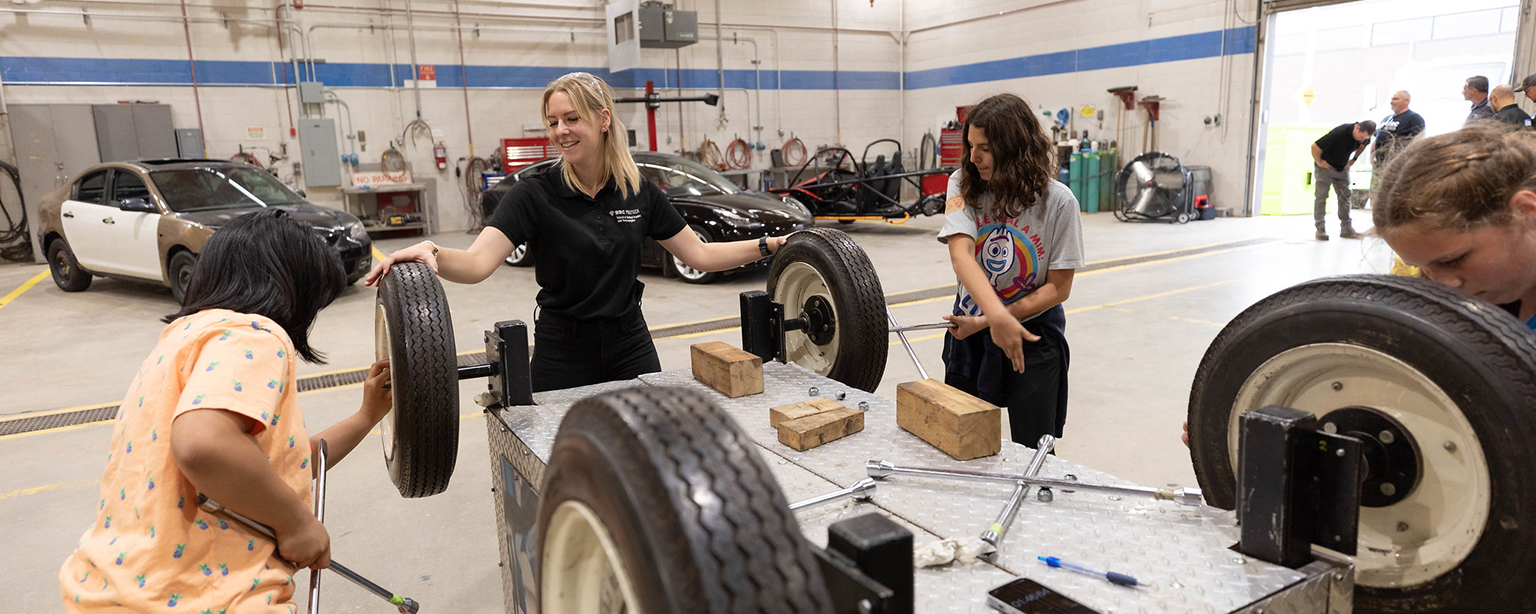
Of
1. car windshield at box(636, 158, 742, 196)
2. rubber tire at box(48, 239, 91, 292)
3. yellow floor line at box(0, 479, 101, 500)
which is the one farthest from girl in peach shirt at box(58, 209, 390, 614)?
rubber tire at box(48, 239, 91, 292)

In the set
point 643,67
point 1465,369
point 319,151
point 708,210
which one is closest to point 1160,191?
point 708,210

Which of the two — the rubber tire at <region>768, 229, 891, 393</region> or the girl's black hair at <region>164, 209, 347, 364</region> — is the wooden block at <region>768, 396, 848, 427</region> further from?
the girl's black hair at <region>164, 209, 347, 364</region>

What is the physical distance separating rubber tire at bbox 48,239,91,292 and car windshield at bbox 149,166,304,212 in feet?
5.03

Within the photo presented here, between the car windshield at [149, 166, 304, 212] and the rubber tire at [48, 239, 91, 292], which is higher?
the car windshield at [149, 166, 304, 212]

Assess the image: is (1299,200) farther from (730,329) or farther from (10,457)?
(10,457)

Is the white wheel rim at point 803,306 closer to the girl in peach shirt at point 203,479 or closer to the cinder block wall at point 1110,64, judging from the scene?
the girl in peach shirt at point 203,479

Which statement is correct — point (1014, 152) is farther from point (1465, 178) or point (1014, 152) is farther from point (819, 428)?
point (1465, 178)

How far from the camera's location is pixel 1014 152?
236cm

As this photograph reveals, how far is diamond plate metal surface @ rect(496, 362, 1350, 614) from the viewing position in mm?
1224

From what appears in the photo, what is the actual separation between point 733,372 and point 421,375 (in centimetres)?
78

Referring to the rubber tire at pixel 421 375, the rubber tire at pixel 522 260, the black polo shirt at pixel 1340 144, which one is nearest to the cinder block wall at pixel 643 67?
the black polo shirt at pixel 1340 144

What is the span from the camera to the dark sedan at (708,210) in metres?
7.69

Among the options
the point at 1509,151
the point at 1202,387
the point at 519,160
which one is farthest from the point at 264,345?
the point at 519,160

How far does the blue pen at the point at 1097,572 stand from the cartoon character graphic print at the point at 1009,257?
1.19 metres
